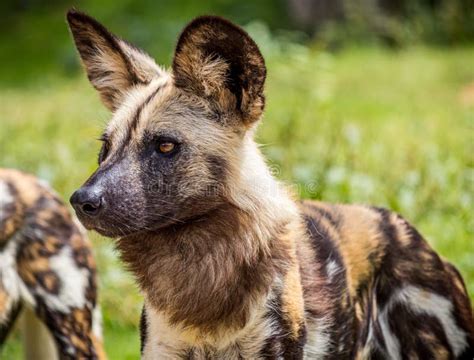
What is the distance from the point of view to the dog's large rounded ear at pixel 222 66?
2469 millimetres

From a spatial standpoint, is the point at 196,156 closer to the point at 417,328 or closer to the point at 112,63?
the point at 112,63

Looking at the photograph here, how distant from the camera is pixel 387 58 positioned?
381 inches

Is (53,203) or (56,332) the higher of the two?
(53,203)

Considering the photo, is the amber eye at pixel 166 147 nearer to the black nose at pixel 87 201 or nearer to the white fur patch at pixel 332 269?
the black nose at pixel 87 201

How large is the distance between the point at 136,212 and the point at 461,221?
271 cm

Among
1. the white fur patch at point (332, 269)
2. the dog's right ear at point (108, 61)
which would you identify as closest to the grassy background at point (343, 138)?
the dog's right ear at point (108, 61)

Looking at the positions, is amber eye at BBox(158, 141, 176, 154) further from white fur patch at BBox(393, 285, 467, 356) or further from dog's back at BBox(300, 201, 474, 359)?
white fur patch at BBox(393, 285, 467, 356)

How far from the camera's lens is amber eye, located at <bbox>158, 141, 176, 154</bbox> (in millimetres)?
2531

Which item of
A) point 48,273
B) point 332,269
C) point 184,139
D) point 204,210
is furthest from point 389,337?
point 48,273

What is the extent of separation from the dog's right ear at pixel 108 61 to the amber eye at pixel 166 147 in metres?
0.35

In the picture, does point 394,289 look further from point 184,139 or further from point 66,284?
point 66,284

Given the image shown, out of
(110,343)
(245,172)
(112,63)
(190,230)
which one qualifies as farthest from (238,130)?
(110,343)

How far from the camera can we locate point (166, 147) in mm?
2533

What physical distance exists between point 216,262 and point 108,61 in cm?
69
